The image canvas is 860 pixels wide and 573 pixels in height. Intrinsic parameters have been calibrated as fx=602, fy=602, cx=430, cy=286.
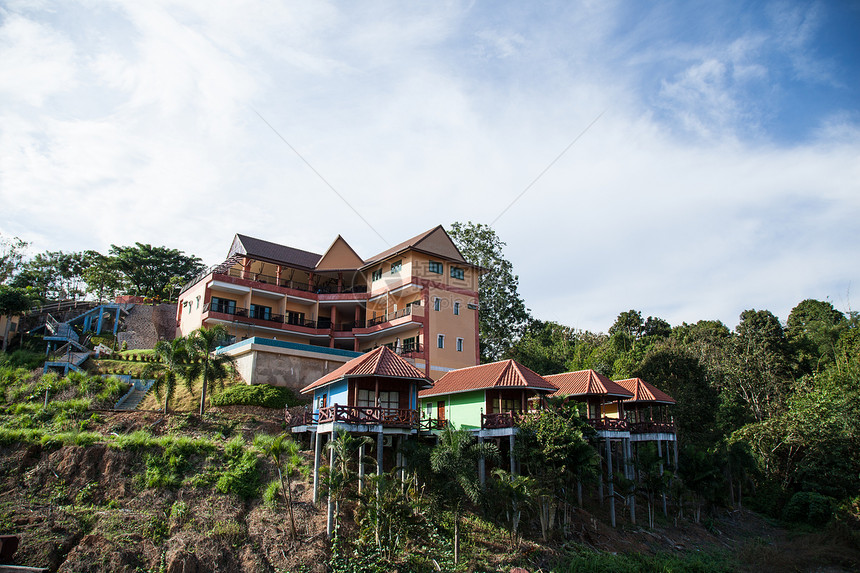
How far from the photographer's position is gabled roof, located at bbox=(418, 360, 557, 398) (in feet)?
96.2

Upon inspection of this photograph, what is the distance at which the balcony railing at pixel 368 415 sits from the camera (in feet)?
83.7

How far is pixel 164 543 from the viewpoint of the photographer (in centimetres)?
2136

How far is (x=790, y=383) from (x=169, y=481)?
46717mm

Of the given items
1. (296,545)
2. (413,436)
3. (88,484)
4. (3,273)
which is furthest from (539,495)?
(3,273)

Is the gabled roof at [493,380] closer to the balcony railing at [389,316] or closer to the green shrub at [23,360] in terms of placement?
the balcony railing at [389,316]

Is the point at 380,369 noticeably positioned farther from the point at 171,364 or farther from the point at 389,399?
the point at 171,364

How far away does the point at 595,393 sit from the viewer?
33000mm

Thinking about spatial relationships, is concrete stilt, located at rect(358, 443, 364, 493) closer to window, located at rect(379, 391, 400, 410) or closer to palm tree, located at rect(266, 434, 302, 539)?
palm tree, located at rect(266, 434, 302, 539)

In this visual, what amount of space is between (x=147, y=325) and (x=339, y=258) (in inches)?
713

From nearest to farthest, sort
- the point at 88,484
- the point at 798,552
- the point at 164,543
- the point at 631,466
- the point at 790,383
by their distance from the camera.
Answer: the point at 164,543
the point at 88,484
the point at 798,552
the point at 631,466
the point at 790,383

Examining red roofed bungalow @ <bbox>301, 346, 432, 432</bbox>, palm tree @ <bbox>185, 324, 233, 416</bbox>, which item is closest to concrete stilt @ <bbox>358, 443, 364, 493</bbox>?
red roofed bungalow @ <bbox>301, 346, 432, 432</bbox>

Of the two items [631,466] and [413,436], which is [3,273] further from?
[631,466]

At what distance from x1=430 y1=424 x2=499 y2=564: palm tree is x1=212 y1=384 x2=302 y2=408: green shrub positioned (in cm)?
1227

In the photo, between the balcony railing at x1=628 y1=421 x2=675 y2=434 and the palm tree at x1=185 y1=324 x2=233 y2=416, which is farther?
the balcony railing at x1=628 y1=421 x2=675 y2=434
